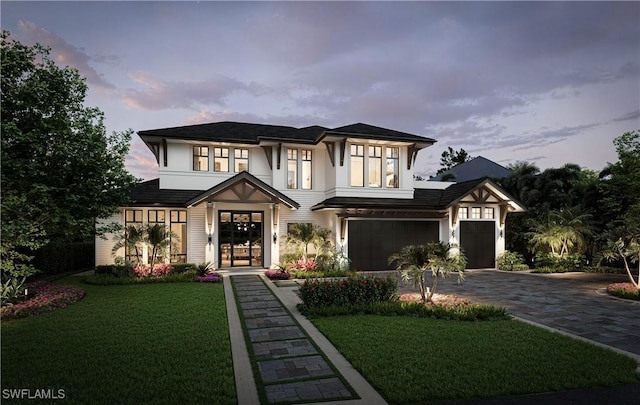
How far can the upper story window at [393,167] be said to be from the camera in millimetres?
17812

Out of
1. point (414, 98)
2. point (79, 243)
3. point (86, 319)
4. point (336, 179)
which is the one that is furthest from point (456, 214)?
point (79, 243)

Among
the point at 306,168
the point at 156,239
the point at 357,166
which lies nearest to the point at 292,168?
the point at 306,168

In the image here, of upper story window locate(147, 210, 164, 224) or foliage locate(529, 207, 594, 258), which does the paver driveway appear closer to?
foliage locate(529, 207, 594, 258)

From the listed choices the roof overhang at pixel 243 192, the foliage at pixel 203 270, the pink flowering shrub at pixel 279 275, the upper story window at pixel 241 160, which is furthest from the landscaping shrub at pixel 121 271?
the upper story window at pixel 241 160

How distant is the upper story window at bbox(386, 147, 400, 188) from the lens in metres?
17.8

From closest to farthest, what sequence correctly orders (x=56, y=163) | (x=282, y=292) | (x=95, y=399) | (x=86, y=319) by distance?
(x=95, y=399)
(x=86, y=319)
(x=56, y=163)
(x=282, y=292)

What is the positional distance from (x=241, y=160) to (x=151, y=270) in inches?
282

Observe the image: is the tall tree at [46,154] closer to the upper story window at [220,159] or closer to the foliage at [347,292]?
the upper story window at [220,159]

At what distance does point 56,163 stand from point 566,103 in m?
21.4

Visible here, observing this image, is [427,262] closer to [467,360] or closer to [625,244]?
[467,360]

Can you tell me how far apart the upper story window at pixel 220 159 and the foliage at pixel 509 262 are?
1567 centimetres

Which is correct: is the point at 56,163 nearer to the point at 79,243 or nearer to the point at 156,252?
the point at 156,252

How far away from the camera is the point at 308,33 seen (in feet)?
45.8

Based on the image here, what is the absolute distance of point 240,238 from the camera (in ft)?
54.6
